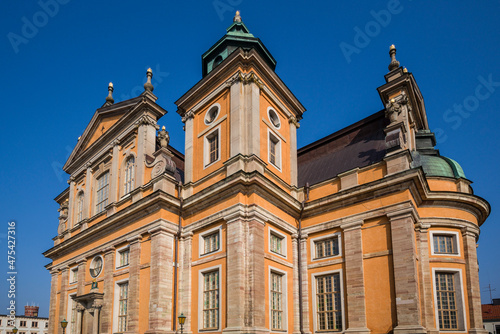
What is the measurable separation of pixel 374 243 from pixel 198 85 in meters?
13.3

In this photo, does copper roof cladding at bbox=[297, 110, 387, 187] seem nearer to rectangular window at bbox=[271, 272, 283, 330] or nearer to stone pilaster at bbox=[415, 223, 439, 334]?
stone pilaster at bbox=[415, 223, 439, 334]

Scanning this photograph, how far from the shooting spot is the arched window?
2597 centimetres

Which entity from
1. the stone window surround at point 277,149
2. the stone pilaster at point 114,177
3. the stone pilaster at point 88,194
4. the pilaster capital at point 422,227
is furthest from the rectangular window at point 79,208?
the pilaster capital at point 422,227

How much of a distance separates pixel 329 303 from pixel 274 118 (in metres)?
10.8

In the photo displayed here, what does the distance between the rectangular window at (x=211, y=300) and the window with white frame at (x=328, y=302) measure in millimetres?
5280

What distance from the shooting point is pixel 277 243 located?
22.0 m

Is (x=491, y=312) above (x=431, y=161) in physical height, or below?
below

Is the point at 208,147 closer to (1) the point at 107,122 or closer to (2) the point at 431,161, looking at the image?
(1) the point at 107,122

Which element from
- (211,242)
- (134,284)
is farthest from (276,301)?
(134,284)

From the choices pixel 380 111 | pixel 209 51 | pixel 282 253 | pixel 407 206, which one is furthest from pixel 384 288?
pixel 209 51

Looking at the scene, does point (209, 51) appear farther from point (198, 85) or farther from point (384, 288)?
point (384, 288)

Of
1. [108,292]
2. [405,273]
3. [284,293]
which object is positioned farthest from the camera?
[108,292]

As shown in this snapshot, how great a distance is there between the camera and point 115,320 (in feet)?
77.3

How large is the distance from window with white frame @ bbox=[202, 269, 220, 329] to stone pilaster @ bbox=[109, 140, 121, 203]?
30.4 feet
